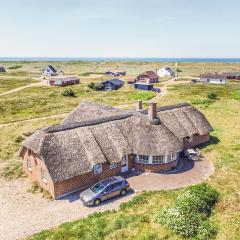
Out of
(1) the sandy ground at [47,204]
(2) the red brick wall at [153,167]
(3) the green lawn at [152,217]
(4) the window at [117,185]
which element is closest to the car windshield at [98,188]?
(4) the window at [117,185]

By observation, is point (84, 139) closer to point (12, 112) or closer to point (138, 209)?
point (138, 209)

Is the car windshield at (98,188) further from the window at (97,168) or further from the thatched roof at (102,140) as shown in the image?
the window at (97,168)

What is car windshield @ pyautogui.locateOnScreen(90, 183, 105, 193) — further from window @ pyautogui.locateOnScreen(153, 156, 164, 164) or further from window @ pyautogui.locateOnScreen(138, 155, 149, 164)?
window @ pyautogui.locateOnScreen(153, 156, 164, 164)

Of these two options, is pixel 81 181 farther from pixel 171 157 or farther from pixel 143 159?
pixel 171 157

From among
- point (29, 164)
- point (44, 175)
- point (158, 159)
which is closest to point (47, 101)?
point (29, 164)

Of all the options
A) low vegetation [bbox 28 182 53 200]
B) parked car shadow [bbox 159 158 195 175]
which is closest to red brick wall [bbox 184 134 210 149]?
parked car shadow [bbox 159 158 195 175]

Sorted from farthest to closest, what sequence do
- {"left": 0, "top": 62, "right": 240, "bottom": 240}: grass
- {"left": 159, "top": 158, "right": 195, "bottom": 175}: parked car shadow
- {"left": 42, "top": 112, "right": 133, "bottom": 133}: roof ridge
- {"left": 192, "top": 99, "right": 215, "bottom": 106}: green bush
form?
{"left": 192, "top": 99, "right": 215, "bottom": 106}: green bush → {"left": 159, "top": 158, "right": 195, "bottom": 175}: parked car shadow → {"left": 42, "top": 112, "right": 133, "bottom": 133}: roof ridge → {"left": 0, "top": 62, "right": 240, "bottom": 240}: grass
